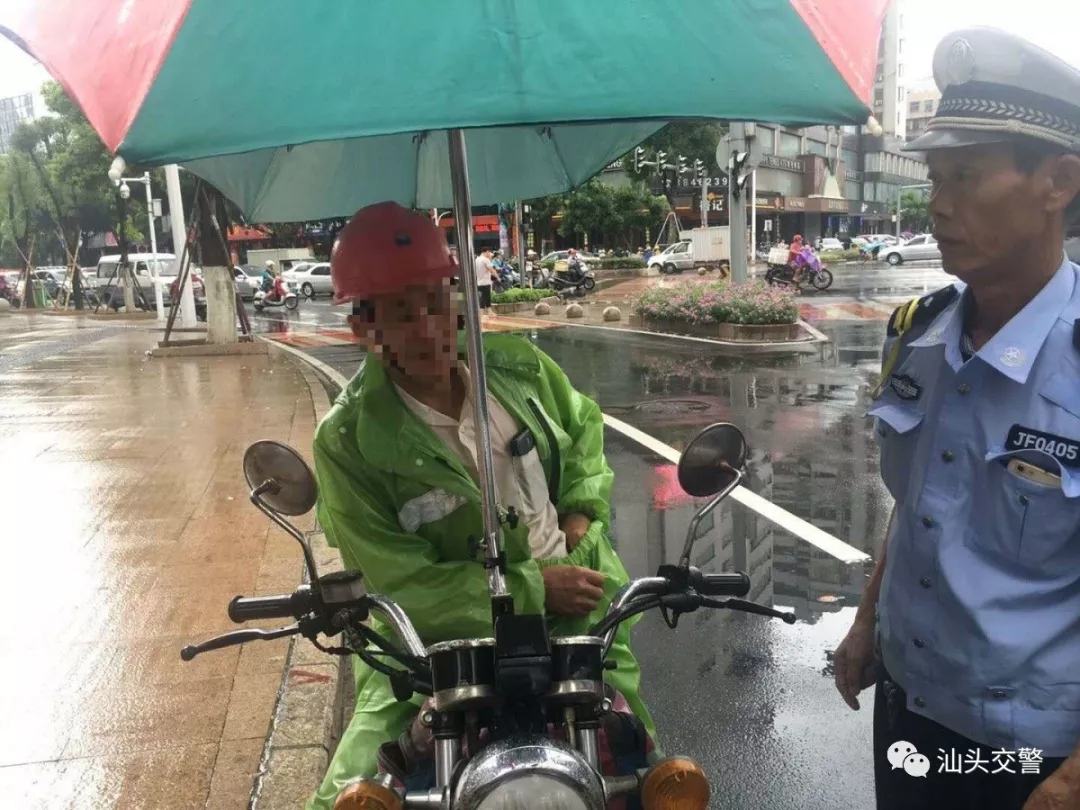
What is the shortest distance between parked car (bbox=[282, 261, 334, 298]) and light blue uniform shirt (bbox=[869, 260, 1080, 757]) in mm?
38138

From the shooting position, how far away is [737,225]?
18.2 m

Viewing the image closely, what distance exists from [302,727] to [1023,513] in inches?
111

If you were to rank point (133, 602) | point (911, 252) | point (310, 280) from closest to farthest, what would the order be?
1. point (133, 602)
2. point (310, 280)
3. point (911, 252)

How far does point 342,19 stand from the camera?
1292mm

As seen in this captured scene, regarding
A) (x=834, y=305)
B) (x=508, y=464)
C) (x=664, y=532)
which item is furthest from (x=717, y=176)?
(x=508, y=464)

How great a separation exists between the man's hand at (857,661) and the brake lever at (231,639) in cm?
126

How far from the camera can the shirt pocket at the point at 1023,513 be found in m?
1.57

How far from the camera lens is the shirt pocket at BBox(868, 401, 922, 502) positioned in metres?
1.84

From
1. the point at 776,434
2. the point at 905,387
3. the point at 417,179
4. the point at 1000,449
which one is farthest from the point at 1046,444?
the point at 776,434

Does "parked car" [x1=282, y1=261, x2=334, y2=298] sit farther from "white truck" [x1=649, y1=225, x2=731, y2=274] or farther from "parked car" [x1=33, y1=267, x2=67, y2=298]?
"white truck" [x1=649, y1=225, x2=731, y2=274]

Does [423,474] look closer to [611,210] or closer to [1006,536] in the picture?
[1006,536]

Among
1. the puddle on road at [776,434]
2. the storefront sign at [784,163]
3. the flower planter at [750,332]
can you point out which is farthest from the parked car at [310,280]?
the storefront sign at [784,163]

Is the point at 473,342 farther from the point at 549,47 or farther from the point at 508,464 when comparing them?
the point at 549,47

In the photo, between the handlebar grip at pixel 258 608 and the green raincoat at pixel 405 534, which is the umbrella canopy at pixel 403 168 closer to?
the green raincoat at pixel 405 534
